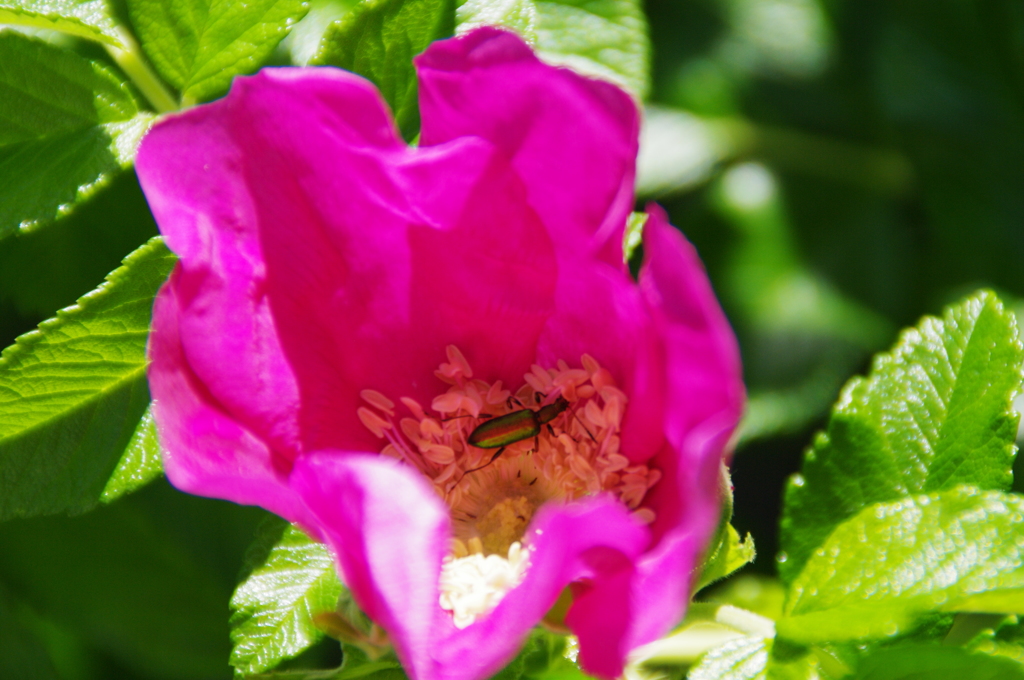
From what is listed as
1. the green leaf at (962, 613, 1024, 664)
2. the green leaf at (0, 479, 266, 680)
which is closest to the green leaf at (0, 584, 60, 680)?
the green leaf at (0, 479, 266, 680)

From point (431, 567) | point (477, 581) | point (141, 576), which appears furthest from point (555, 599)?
point (141, 576)

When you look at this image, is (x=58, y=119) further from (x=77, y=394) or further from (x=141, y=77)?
(x=77, y=394)

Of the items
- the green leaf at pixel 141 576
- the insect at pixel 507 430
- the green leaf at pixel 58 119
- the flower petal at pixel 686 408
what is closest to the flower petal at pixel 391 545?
the flower petal at pixel 686 408

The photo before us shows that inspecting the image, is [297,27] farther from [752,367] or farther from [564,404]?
[752,367]

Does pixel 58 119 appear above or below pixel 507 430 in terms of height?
above

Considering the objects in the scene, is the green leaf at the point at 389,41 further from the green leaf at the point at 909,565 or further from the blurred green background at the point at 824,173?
the blurred green background at the point at 824,173

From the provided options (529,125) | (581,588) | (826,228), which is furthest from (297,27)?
(826,228)

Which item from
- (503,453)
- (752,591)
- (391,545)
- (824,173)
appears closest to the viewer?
(391,545)
